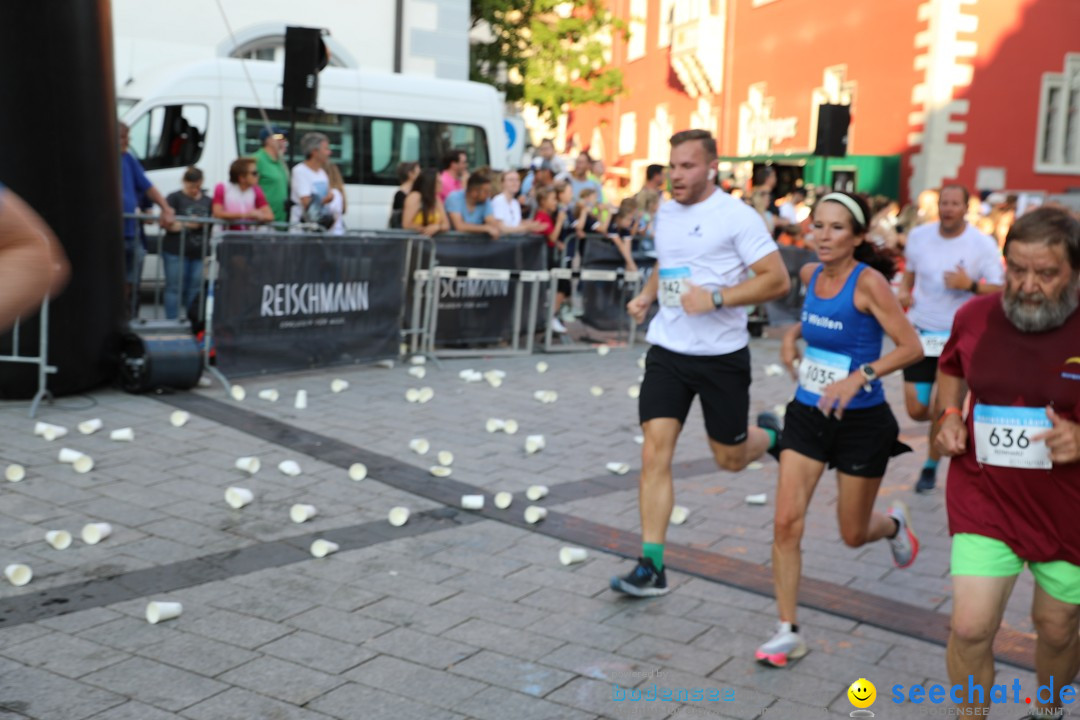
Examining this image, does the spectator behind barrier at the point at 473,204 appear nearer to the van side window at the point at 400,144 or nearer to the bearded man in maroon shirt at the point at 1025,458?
the van side window at the point at 400,144

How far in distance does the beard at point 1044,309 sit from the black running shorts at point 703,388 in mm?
1849

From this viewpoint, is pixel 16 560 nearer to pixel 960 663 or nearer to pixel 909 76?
pixel 960 663

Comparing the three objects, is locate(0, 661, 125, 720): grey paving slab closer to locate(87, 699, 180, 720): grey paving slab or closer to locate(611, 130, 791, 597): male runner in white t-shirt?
locate(87, 699, 180, 720): grey paving slab

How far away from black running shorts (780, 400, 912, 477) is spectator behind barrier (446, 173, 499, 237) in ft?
26.2

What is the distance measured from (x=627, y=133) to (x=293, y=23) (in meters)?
24.2

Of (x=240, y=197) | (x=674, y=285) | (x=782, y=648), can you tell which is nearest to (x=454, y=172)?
(x=240, y=197)

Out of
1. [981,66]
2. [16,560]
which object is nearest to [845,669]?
[16,560]

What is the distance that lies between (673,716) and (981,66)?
2554 centimetres

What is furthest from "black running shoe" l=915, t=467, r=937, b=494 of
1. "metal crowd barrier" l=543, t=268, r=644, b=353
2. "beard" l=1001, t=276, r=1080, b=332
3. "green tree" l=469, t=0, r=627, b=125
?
"green tree" l=469, t=0, r=627, b=125

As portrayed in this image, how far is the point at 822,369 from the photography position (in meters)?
→ 4.97

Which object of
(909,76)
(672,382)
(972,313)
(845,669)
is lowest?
(845,669)

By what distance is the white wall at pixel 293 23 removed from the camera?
1733 centimetres

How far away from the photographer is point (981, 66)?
26750 mm

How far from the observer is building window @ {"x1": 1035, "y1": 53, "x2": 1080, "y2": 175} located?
27.5m
